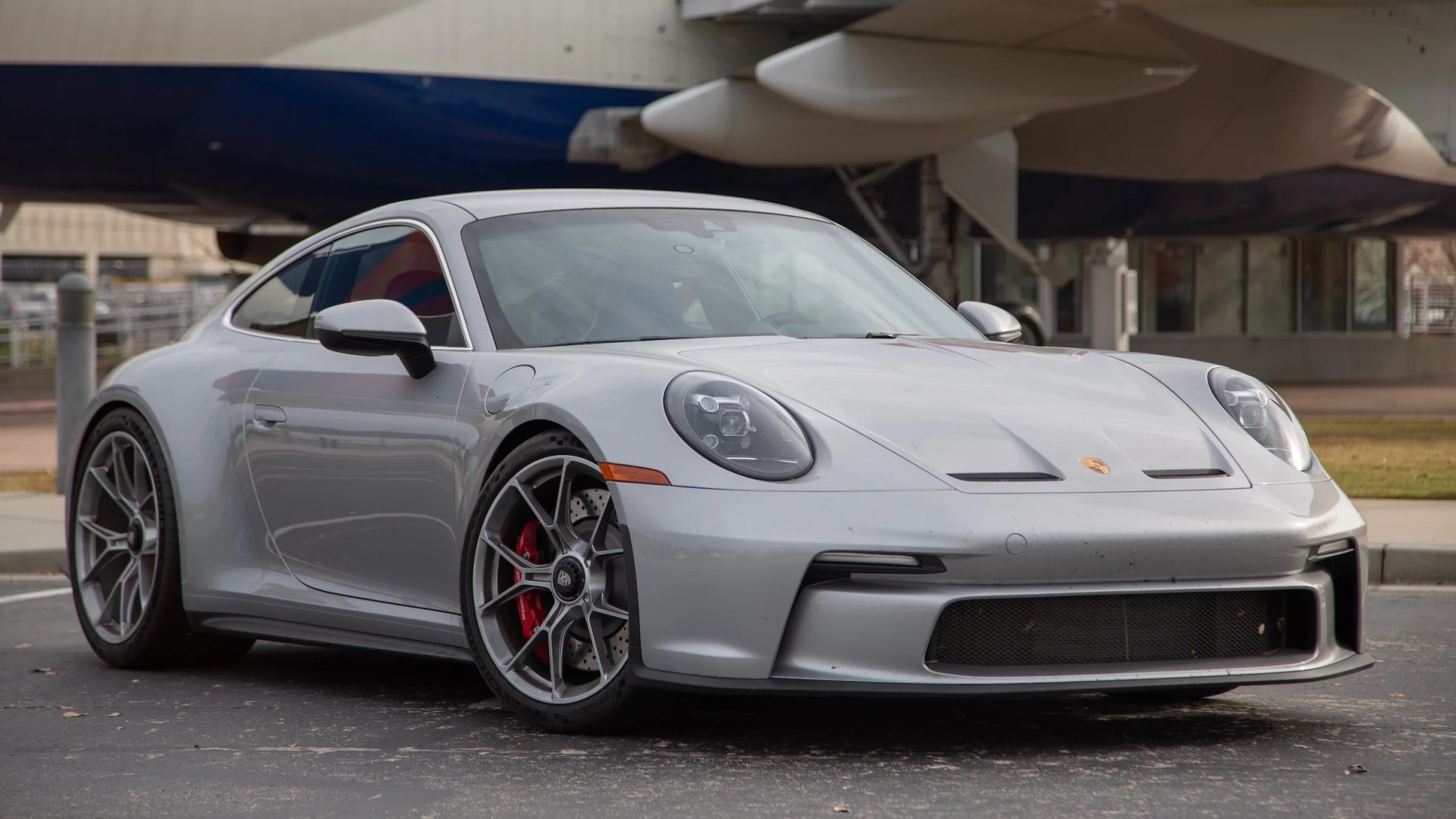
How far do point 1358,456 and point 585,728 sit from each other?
10169 mm

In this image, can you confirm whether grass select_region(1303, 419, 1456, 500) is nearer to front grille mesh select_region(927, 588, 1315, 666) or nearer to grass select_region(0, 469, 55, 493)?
front grille mesh select_region(927, 588, 1315, 666)

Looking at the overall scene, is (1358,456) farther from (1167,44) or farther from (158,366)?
(158,366)

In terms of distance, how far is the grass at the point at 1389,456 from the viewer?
1087cm

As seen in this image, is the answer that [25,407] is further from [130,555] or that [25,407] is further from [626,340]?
[626,340]

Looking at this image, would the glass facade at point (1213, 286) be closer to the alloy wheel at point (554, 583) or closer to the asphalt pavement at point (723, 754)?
the asphalt pavement at point (723, 754)

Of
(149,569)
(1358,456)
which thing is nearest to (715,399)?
(149,569)

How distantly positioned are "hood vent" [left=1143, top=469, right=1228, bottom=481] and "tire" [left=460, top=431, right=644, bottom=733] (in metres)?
1.17

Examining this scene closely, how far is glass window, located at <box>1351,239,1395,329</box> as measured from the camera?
34250mm

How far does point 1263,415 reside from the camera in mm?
4445

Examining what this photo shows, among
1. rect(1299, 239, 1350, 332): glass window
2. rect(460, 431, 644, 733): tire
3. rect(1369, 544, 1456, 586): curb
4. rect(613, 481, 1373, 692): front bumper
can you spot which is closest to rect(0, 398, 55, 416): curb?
rect(1369, 544, 1456, 586): curb

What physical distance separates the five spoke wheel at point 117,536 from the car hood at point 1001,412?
2110mm

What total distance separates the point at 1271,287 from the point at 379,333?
3047 centimetres

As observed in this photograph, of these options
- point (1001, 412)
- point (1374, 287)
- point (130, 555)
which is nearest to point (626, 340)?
point (1001, 412)

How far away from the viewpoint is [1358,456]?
516 inches
